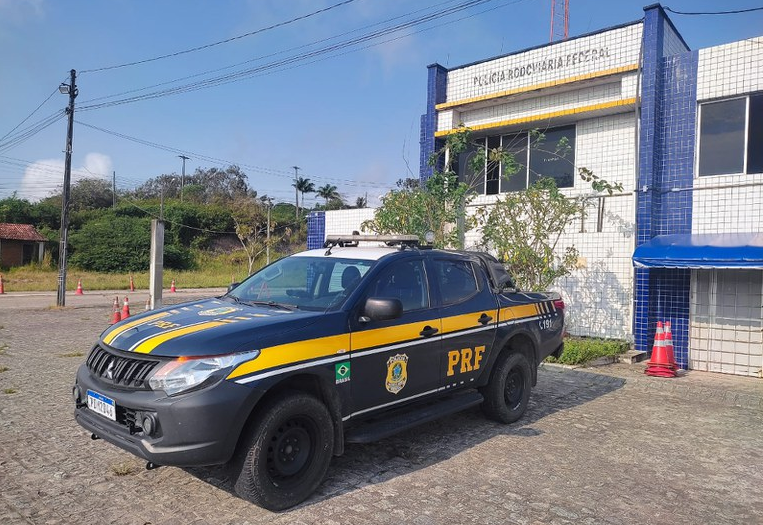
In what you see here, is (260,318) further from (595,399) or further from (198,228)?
(198,228)

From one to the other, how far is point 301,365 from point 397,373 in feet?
3.35

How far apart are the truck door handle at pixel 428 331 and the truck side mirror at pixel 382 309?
24.7 inches

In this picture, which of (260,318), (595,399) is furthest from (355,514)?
(595,399)

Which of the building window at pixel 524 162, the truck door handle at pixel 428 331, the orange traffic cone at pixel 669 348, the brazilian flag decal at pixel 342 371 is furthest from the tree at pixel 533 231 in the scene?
the brazilian flag decal at pixel 342 371

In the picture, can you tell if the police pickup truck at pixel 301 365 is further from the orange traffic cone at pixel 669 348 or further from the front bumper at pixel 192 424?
the orange traffic cone at pixel 669 348

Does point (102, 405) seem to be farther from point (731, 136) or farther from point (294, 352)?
point (731, 136)

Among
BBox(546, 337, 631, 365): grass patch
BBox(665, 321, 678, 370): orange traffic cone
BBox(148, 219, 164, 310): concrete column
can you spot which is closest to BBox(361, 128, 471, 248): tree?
BBox(546, 337, 631, 365): grass patch

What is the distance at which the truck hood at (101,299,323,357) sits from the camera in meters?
3.68

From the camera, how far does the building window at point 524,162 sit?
12.1 m

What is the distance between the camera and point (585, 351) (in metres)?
9.71

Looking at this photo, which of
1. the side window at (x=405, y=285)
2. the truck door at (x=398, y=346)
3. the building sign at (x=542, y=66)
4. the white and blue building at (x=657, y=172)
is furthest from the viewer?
the building sign at (x=542, y=66)

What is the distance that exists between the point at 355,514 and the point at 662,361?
691cm

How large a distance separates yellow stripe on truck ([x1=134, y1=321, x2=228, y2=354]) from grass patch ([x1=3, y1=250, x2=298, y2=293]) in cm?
2668

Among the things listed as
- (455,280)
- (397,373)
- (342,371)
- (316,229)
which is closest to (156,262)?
(316,229)
